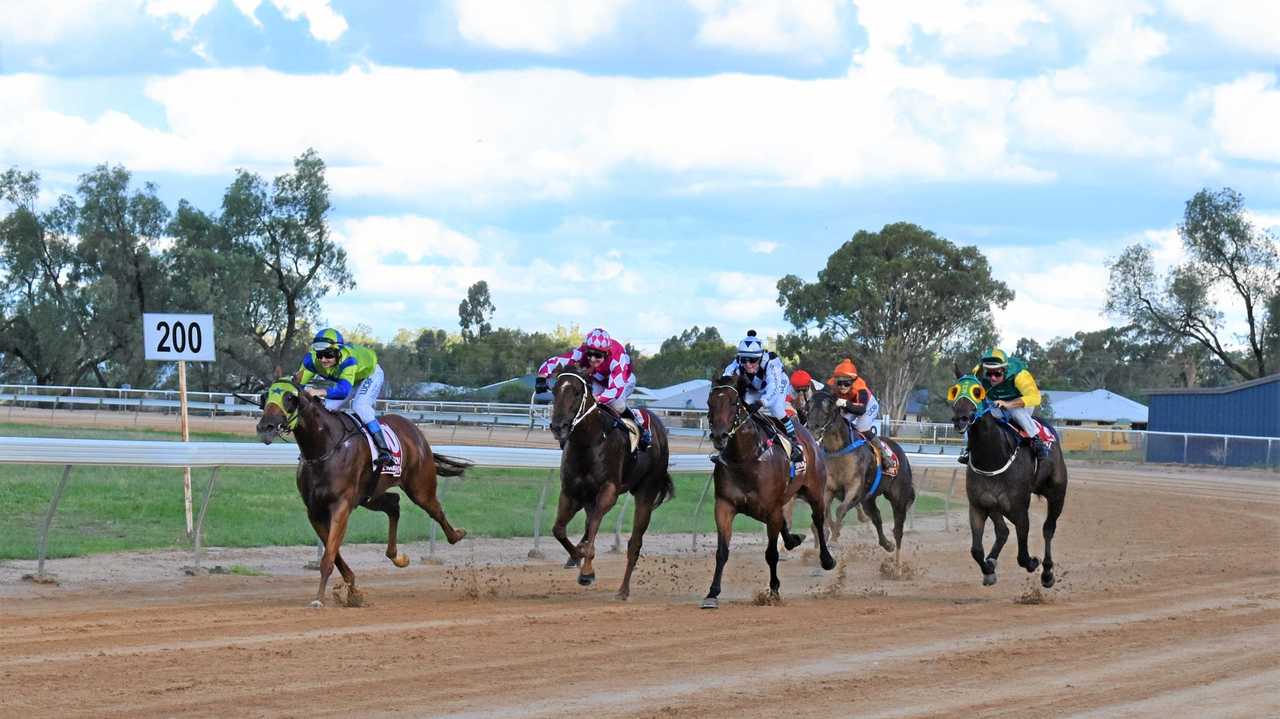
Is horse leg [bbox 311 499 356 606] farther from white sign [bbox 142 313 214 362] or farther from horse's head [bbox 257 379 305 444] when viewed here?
white sign [bbox 142 313 214 362]

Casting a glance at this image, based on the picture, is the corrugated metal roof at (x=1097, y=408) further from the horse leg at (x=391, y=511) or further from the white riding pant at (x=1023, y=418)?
the horse leg at (x=391, y=511)

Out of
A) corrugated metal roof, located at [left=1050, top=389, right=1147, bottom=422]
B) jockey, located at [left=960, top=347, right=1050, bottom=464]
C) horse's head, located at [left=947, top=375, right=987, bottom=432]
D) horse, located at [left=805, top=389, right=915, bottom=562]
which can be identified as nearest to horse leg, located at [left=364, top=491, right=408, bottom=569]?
horse, located at [left=805, top=389, right=915, bottom=562]

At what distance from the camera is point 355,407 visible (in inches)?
475

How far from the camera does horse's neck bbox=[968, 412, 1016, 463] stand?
513 inches

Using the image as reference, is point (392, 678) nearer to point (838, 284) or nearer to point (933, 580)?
point (933, 580)

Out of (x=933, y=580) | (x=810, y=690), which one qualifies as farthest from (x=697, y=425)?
(x=810, y=690)

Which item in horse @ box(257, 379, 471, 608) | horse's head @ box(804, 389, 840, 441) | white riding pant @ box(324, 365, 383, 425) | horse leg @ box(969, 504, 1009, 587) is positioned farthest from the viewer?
horse's head @ box(804, 389, 840, 441)

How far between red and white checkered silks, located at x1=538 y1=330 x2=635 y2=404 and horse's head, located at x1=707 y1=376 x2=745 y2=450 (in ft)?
3.70

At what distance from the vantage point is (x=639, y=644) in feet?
32.0

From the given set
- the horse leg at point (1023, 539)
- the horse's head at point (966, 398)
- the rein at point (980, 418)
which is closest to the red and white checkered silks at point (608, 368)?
the horse's head at point (966, 398)

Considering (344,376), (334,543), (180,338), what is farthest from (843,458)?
(180,338)

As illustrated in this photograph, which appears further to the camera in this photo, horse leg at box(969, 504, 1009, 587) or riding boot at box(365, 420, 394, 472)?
horse leg at box(969, 504, 1009, 587)

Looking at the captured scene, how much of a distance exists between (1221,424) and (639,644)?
40914mm

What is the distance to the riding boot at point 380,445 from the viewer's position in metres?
12.1
